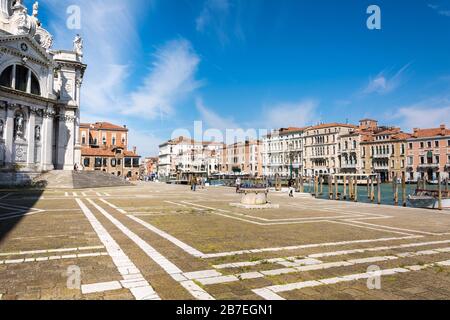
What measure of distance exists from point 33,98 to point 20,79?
3.36 meters

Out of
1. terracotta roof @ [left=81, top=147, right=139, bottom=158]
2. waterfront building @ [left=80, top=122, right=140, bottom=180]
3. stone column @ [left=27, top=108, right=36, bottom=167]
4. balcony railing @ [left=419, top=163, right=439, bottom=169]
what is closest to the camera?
stone column @ [left=27, top=108, right=36, bottom=167]

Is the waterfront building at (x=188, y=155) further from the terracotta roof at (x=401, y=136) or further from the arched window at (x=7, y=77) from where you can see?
the arched window at (x=7, y=77)

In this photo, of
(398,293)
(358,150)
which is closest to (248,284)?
(398,293)

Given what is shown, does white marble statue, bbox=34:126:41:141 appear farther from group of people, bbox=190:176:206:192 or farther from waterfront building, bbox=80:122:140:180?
waterfront building, bbox=80:122:140:180

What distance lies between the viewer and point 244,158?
126688mm

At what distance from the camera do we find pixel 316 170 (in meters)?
104

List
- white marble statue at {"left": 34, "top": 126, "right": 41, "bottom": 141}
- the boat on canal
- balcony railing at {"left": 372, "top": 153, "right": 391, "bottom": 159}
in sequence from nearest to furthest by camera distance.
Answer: the boat on canal, white marble statue at {"left": 34, "top": 126, "right": 41, "bottom": 141}, balcony railing at {"left": 372, "top": 153, "right": 391, "bottom": 159}

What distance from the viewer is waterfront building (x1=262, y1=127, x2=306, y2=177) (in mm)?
107938

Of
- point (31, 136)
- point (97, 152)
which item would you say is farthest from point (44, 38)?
point (97, 152)

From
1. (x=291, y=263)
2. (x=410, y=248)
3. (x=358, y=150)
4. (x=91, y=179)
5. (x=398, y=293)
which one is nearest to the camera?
(x=398, y=293)

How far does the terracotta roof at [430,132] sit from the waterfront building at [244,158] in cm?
5195

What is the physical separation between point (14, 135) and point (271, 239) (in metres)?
46.5

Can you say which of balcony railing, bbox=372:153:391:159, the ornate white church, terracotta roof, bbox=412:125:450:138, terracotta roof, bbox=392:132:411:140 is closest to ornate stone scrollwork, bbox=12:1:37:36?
the ornate white church
